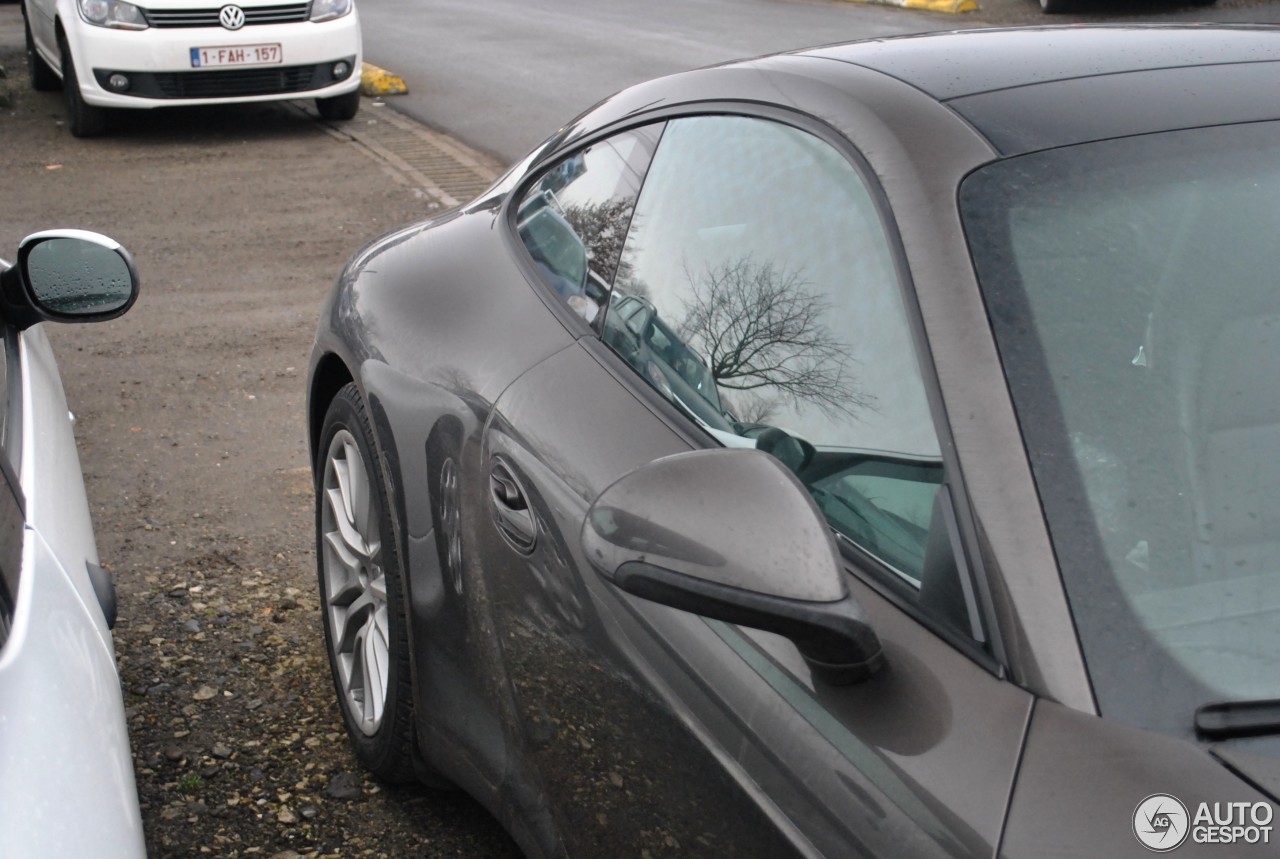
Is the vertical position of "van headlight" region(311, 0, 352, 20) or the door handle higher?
the door handle

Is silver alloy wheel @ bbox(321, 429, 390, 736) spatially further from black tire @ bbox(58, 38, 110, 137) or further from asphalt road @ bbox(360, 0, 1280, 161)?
black tire @ bbox(58, 38, 110, 137)

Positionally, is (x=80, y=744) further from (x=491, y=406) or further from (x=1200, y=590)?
(x=1200, y=590)

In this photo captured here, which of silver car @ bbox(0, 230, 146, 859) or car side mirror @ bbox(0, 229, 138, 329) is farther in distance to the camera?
car side mirror @ bbox(0, 229, 138, 329)

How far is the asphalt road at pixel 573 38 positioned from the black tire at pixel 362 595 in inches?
254

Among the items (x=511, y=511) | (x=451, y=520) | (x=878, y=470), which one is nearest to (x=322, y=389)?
(x=451, y=520)

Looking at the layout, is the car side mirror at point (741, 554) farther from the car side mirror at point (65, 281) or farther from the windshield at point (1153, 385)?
the car side mirror at point (65, 281)

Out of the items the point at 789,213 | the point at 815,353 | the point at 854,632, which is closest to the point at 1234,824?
the point at 854,632

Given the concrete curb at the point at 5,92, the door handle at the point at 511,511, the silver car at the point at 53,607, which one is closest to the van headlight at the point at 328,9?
the concrete curb at the point at 5,92

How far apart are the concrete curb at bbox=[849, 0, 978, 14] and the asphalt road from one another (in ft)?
0.48

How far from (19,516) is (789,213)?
3.78ft

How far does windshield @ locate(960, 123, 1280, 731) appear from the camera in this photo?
4.91 feet

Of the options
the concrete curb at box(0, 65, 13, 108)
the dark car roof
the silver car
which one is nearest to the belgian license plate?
the concrete curb at box(0, 65, 13, 108)

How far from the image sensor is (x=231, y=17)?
10.0 metres

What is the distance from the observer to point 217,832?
294 cm
